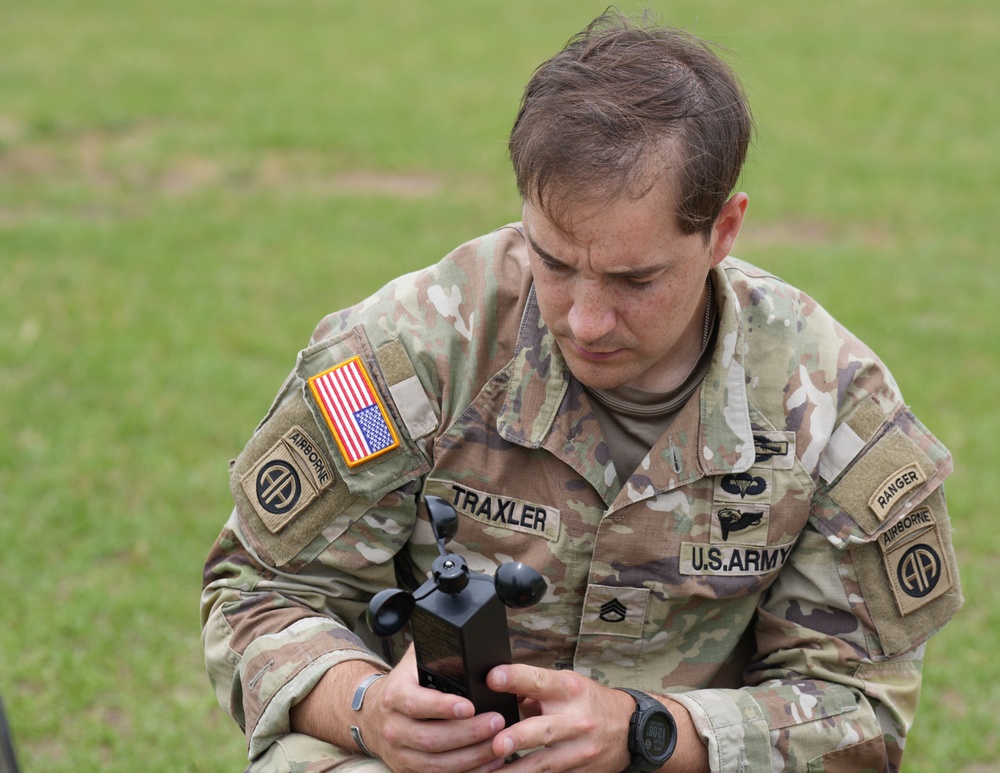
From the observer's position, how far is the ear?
236 centimetres

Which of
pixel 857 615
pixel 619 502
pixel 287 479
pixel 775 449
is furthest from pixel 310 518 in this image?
pixel 857 615

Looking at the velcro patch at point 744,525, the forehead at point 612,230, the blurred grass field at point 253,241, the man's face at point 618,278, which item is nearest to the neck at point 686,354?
the man's face at point 618,278

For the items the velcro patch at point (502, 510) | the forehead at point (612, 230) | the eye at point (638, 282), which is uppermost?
the forehead at point (612, 230)

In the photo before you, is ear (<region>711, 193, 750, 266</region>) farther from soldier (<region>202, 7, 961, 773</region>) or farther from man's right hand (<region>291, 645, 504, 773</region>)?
man's right hand (<region>291, 645, 504, 773</region>)

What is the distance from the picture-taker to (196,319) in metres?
6.58

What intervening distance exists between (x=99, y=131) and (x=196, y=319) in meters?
3.74

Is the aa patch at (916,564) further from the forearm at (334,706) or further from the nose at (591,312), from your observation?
the forearm at (334,706)

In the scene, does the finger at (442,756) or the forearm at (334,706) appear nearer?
the finger at (442,756)

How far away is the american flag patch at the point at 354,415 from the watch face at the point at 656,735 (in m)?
0.68

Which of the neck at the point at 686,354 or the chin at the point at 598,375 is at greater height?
the chin at the point at 598,375

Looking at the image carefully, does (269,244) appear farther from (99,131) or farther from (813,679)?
(813,679)

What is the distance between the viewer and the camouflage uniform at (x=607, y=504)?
246 cm

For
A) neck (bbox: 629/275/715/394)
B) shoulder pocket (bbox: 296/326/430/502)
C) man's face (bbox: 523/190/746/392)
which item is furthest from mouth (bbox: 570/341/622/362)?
shoulder pocket (bbox: 296/326/430/502)

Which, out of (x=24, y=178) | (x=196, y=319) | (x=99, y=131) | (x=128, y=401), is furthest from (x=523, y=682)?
(x=99, y=131)
